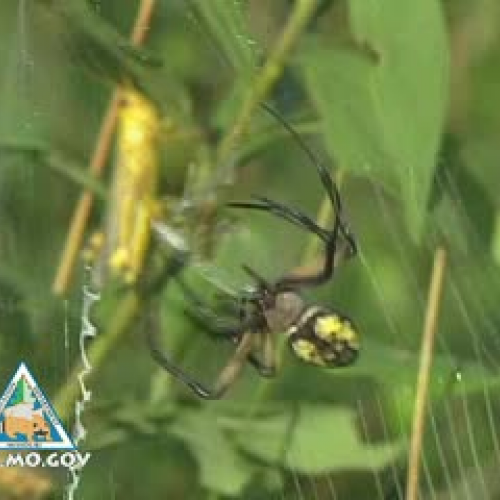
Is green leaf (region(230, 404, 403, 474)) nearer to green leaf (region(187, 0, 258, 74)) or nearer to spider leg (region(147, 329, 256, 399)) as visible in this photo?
spider leg (region(147, 329, 256, 399))

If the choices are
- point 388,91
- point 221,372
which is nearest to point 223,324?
point 221,372

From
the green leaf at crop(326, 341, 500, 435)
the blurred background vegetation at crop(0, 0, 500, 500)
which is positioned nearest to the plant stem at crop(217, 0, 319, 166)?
the blurred background vegetation at crop(0, 0, 500, 500)

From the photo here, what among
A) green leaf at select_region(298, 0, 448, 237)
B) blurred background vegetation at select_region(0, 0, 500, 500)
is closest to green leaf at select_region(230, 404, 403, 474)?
blurred background vegetation at select_region(0, 0, 500, 500)

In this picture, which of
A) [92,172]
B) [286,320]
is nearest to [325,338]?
[286,320]

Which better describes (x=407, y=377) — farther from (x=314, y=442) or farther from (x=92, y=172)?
(x=92, y=172)

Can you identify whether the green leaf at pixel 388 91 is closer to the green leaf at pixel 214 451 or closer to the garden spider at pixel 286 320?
the garden spider at pixel 286 320

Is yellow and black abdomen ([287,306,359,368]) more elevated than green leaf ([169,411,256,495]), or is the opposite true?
yellow and black abdomen ([287,306,359,368])

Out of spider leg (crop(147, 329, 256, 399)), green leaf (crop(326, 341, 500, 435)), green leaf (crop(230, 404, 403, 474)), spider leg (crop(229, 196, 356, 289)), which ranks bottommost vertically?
green leaf (crop(230, 404, 403, 474))

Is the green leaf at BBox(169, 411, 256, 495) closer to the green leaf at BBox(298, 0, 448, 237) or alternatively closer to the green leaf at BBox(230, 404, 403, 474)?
the green leaf at BBox(230, 404, 403, 474)

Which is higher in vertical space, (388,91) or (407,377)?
(388,91)
